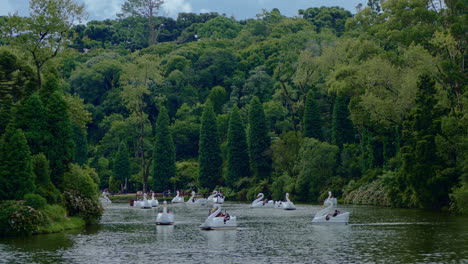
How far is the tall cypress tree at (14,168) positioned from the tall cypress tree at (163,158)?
66.7 m

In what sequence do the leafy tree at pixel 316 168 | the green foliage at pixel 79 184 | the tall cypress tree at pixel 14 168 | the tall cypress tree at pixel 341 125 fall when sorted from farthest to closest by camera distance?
1. the tall cypress tree at pixel 341 125
2. the leafy tree at pixel 316 168
3. the green foliage at pixel 79 184
4. the tall cypress tree at pixel 14 168

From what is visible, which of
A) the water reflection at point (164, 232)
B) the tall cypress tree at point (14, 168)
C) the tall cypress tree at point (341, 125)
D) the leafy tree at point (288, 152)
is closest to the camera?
the water reflection at point (164, 232)

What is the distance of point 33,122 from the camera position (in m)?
45.1

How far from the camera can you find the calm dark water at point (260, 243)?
30.0m

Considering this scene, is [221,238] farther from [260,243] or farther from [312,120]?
[312,120]

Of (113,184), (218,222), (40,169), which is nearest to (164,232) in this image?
(218,222)

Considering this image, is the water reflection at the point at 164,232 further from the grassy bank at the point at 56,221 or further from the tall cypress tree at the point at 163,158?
the tall cypress tree at the point at 163,158

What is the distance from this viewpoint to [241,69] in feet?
446

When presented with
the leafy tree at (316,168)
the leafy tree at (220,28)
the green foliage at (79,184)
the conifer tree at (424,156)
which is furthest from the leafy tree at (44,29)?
the leafy tree at (220,28)

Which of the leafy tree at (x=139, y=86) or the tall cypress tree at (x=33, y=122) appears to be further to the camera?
the leafy tree at (x=139, y=86)

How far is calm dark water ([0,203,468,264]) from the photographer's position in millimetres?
30016

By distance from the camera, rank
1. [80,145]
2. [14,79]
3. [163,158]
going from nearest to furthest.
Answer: [14,79] → [80,145] → [163,158]

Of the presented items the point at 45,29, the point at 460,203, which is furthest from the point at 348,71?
the point at 45,29

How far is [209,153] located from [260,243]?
7105 centimetres
